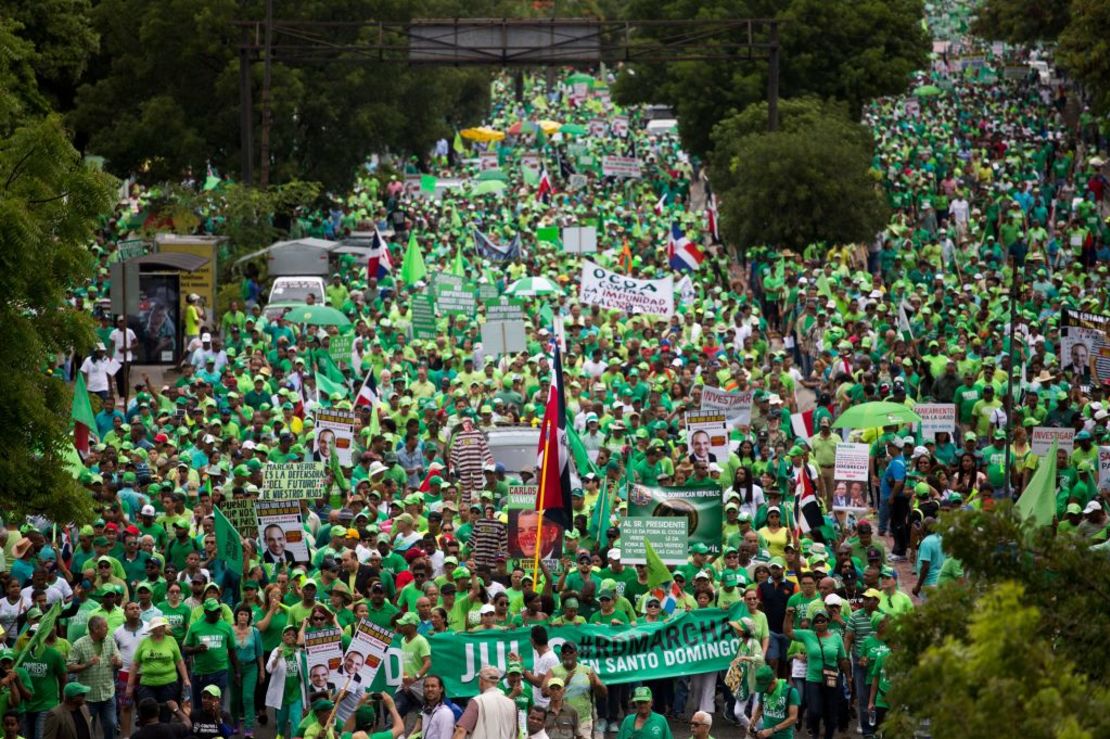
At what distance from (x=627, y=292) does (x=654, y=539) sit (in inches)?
500

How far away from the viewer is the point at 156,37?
45.2 metres

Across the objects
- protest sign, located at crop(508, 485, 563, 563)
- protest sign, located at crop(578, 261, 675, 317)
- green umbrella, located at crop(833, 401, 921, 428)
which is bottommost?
protest sign, located at crop(508, 485, 563, 563)

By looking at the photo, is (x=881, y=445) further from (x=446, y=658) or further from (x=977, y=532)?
(x=977, y=532)

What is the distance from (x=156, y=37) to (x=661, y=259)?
37.2ft

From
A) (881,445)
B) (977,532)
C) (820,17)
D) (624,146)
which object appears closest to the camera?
(977,532)

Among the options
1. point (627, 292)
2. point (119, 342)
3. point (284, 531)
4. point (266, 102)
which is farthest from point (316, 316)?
point (266, 102)

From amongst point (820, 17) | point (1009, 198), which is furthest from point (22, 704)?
point (820, 17)

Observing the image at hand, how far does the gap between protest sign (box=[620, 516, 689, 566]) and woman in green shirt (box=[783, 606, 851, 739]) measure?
1664 millimetres

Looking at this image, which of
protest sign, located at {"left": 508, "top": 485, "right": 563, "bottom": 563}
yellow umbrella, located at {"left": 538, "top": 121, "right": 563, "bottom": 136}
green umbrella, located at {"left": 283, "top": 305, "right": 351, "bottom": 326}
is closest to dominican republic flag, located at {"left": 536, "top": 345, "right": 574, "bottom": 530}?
protest sign, located at {"left": 508, "top": 485, "right": 563, "bottom": 563}

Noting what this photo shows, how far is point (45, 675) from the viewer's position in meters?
15.9

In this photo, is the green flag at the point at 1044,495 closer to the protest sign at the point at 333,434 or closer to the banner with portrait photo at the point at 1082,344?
the protest sign at the point at 333,434

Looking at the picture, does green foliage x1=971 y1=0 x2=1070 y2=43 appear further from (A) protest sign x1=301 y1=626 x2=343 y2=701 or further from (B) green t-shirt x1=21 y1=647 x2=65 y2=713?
(B) green t-shirt x1=21 y1=647 x2=65 y2=713

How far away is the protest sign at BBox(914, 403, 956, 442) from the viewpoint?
22922 mm

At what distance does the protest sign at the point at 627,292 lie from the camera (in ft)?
98.6
